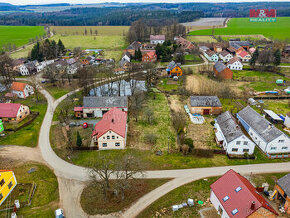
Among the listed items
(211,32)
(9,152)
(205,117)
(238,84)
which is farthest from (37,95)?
(211,32)

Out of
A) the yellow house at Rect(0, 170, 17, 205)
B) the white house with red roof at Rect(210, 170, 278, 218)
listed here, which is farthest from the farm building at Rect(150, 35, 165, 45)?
the yellow house at Rect(0, 170, 17, 205)

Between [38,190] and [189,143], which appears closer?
[38,190]

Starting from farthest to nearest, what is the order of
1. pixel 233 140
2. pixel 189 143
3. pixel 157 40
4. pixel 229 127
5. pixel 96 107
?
pixel 157 40 → pixel 96 107 → pixel 229 127 → pixel 189 143 → pixel 233 140

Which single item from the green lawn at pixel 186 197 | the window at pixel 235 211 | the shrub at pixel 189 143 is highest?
the window at pixel 235 211

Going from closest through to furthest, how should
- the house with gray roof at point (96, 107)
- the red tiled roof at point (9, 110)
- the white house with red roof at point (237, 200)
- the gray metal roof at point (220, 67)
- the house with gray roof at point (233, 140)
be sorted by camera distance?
the white house with red roof at point (237, 200) < the house with gray roof at point (233, 140) < the red tiled roof at point (9, 110) < the house with gray roof at point (96, 107) < the gray metal roof at point (220, 67)

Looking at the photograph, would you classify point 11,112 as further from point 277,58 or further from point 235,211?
point 277,58

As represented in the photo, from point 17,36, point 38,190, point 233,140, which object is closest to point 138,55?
point 233,140

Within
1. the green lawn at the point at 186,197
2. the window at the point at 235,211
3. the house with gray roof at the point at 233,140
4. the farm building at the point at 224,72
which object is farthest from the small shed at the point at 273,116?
the window at the point at 235,211

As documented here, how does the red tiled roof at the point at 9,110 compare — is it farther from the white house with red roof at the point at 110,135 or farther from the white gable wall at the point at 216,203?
the white gable wall at the point at 216,203
